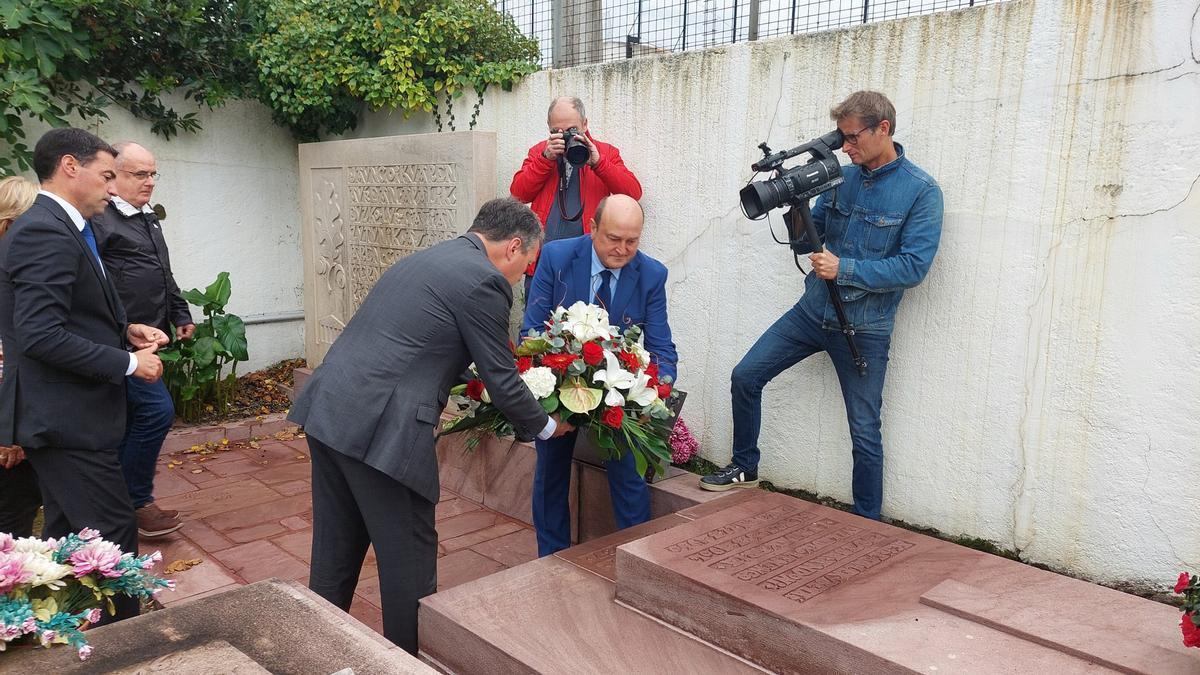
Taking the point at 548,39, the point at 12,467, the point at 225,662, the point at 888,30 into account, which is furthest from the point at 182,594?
the point at 548,39

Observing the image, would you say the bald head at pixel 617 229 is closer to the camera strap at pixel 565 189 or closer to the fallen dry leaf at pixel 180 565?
the camera strap at pixel 565 189

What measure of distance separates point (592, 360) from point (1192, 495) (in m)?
2.17

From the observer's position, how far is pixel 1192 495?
9.91 feet

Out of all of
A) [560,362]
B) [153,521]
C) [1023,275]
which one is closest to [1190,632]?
[1023,275]

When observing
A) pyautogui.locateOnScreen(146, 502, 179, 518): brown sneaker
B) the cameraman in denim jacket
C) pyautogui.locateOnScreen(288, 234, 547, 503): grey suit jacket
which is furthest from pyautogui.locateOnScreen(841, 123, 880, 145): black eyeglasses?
pyautogui.locateOnScreen(146, 502, 179, 518): brown sneaker

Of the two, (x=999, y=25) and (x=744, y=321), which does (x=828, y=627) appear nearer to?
(x=744, y=321)

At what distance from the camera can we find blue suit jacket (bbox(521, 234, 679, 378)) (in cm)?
373

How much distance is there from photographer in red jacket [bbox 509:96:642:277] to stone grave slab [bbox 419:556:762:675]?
222cm

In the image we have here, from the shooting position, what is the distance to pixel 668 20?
5160 millimetres

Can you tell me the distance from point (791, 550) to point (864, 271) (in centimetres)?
117

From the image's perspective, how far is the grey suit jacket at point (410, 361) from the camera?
2656 millimetres

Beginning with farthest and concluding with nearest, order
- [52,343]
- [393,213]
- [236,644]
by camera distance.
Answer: [393,213] < [52,343] < [236,644]

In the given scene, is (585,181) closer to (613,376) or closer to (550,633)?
(613,376)

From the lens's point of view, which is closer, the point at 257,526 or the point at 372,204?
the point at 257,526
